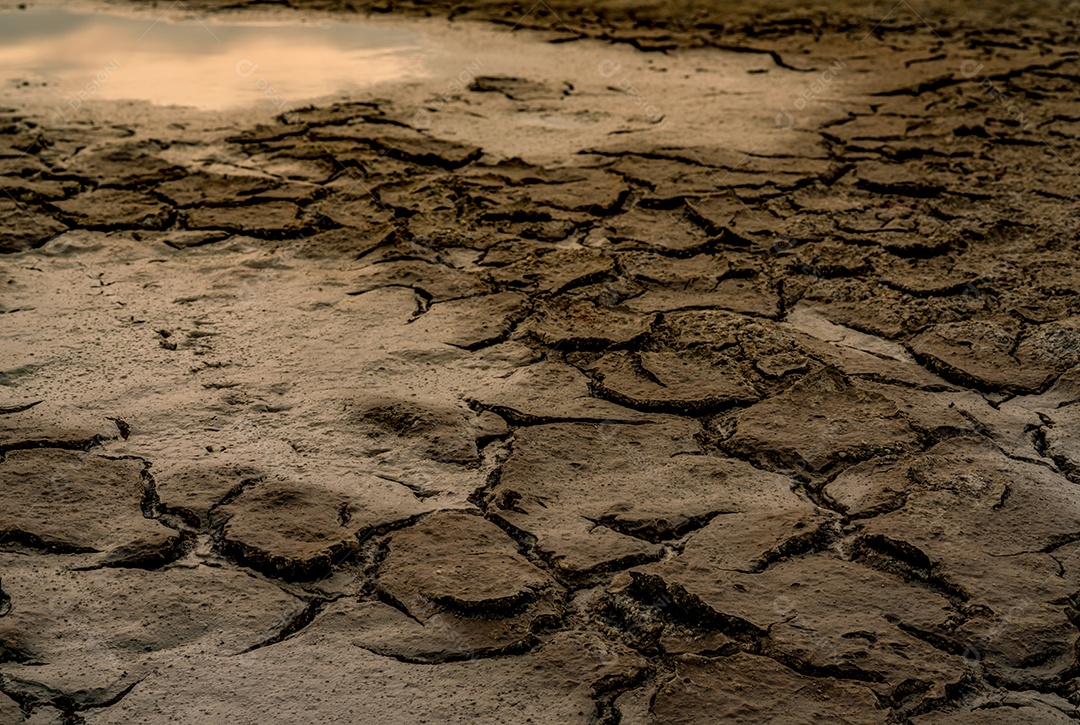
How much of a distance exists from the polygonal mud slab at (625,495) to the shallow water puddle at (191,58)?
268cm

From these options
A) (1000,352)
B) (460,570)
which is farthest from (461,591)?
(1000,352)

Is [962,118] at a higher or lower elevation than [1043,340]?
higher

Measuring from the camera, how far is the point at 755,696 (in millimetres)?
1628

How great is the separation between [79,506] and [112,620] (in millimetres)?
351

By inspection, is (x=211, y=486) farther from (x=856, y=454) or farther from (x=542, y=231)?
(x=542, y=231)

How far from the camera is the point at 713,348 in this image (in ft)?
8.67

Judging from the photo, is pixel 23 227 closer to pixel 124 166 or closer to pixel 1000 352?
pixel 124 166

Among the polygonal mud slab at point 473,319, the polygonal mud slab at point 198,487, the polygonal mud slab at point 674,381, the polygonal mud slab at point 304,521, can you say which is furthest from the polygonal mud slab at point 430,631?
the polygonal mud slab at point 473,319

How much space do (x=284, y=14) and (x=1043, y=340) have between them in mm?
4742

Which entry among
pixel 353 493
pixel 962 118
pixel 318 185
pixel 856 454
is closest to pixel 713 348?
pixel 856 454

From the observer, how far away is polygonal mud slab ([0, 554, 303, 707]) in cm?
164

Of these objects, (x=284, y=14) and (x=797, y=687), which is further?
(x=284, y=14)

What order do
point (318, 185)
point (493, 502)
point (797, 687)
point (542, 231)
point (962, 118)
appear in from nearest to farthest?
point (797, 687) < point (493, 502) < point (542, 231) < point (318, 185) < point (962, 118)

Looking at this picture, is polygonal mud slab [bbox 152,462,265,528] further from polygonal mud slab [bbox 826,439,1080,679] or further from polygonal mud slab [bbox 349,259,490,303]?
polygonal mud slab [bbox 826,439,1080,679]
